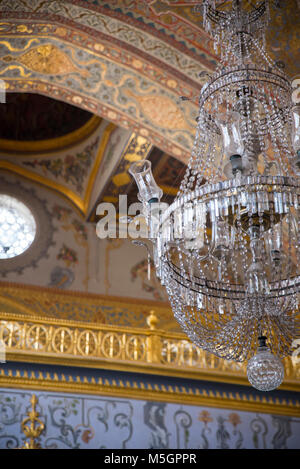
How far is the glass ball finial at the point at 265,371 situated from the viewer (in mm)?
4207

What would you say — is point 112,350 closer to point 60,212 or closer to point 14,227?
point 14,227

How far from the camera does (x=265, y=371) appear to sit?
13.8ft

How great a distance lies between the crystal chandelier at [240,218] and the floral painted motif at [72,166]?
467 cm

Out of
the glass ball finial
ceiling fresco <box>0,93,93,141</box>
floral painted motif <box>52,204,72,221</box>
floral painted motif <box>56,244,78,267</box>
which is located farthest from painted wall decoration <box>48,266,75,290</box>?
the glass ball finial

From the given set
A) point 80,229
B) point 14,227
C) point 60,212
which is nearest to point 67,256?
point 80,229

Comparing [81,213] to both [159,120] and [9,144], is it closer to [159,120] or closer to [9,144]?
[9,144]

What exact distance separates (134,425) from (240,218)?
313 centimetres

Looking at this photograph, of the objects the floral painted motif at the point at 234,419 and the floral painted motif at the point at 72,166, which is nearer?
the floral painted motif at the point at 234,419

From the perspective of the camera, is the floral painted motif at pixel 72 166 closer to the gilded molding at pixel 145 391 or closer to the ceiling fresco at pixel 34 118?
the ceiling fresco at pixel 34 118

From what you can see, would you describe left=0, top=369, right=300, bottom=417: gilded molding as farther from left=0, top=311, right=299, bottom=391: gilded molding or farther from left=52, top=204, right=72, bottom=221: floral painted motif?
left=52, top=204, right=72, bottom=221: floral painted motif

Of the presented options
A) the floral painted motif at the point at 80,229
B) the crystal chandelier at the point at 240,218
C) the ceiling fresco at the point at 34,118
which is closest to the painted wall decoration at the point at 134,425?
the crystal chandelier at the point at 240,218

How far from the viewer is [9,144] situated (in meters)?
9.82

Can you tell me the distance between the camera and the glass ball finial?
4207mm

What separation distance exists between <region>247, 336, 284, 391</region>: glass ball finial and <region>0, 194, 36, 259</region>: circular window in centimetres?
515
